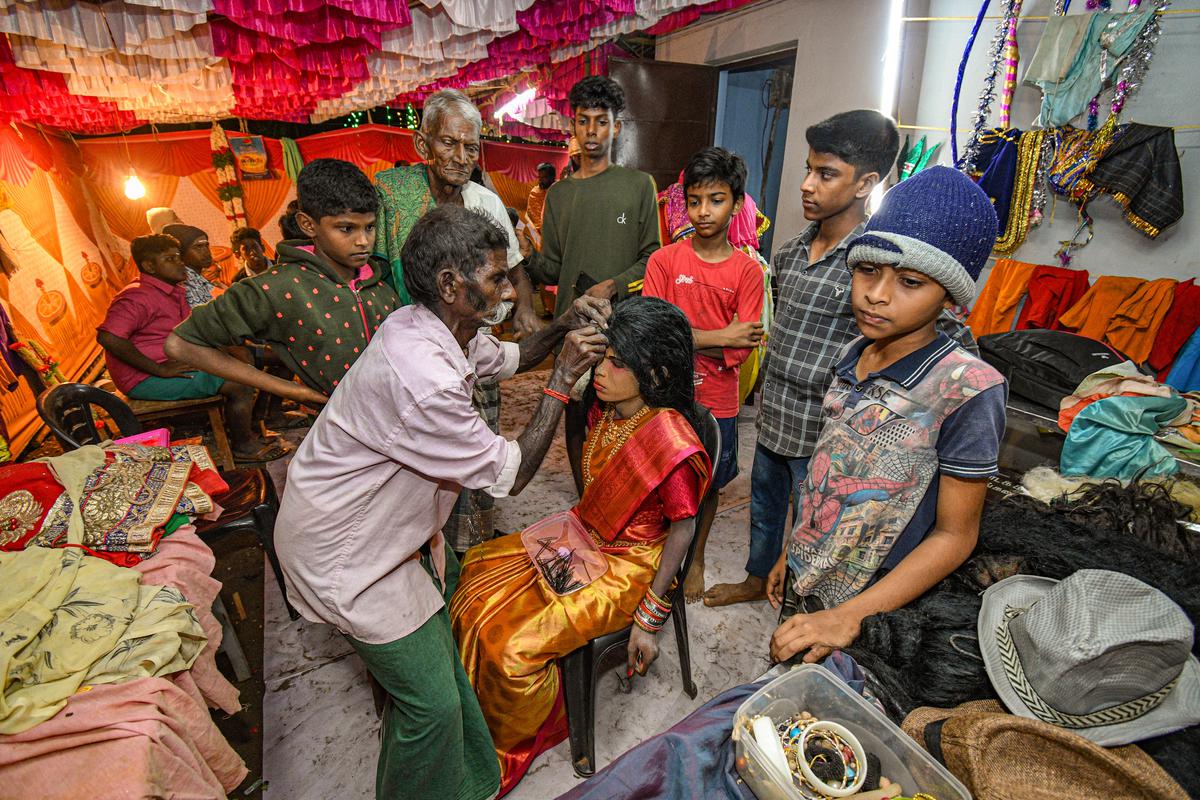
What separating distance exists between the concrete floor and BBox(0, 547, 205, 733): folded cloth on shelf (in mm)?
716

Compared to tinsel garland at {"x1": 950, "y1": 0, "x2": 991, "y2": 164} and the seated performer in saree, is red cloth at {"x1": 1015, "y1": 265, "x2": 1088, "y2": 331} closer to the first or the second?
tinsel garland at {"x1": 950, "y1": 0, "x2": 991, "y2": 164}

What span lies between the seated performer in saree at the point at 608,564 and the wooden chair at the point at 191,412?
3.36 m

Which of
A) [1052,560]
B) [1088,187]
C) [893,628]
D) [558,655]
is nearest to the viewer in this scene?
[893,628]

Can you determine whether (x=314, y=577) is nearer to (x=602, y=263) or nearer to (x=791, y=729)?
(x=791, y=729)

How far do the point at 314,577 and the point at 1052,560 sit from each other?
1.94 meters

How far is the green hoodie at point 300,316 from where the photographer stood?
2.10 metres

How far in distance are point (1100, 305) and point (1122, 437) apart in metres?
2.06

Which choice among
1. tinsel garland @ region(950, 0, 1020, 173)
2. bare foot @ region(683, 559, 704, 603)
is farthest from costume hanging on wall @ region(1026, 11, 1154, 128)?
bare foot @ region(683, 559, 704, 603)

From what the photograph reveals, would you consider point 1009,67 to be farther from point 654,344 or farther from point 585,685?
point 585,685

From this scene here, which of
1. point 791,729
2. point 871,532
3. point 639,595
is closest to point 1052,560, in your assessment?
point 871,532

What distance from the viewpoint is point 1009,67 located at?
4.18m

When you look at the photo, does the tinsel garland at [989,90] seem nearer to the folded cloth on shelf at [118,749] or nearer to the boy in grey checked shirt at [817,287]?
the boy in grey checked shirt at [817,287]

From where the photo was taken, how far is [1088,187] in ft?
12.8

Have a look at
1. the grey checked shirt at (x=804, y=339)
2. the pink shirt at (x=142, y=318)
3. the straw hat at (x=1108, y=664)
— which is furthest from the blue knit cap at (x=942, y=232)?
the pink shirt at (x=142, y=318)
